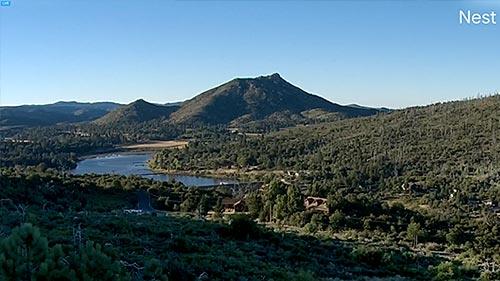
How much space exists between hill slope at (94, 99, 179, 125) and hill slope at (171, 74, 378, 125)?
4711 mm

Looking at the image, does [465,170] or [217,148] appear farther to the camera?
[217,148]

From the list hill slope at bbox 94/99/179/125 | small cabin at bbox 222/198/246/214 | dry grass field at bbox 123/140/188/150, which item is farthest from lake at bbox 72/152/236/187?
hill slope at bbox 94/99/179/125

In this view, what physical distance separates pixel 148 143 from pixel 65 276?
115m

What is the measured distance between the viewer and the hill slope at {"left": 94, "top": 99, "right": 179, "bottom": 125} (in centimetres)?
15600

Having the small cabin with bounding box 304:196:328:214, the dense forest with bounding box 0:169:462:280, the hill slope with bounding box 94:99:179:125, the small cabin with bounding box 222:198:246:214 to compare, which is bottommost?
the small cabin with bounding box 222:198:246:214

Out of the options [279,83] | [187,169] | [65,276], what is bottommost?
[187,169]

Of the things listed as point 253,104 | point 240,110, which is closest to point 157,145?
point 240,110

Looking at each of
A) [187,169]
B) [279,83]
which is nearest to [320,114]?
[279,83]

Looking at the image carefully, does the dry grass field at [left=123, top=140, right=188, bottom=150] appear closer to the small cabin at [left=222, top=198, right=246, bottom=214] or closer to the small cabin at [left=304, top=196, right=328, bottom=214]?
the small cabin at [left=222, top=198, right=246, bottom=214]

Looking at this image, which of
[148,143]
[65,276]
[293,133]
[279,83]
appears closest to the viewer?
[65,276]

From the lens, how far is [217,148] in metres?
93.8

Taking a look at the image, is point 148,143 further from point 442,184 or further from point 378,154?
point 442,184

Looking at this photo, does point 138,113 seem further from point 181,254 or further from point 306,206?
point 181,254

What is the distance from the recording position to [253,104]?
167875 millimetres
